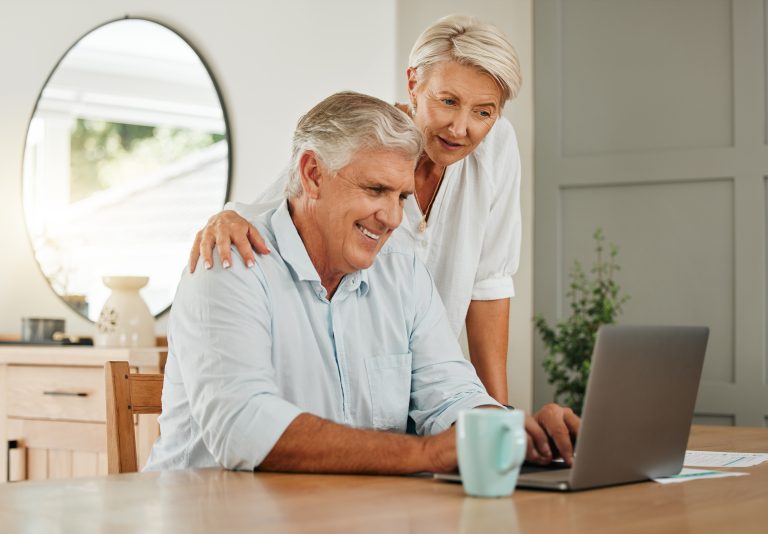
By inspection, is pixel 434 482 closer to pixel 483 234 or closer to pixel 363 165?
pixel 363 165

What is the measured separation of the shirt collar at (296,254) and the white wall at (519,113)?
1.98 m

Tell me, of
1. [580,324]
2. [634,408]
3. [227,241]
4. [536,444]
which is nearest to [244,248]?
[227,241]

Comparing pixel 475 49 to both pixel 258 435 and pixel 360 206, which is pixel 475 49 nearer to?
pixel 360 206

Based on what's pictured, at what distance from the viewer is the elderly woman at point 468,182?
6.66ft

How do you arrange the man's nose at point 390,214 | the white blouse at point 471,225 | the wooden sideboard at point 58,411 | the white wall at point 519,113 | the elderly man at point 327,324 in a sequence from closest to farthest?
1. the elderly man at point 327,324
2. the man's nose at point 390,214
3. the white blouse at point 471,225
4. the wooden sideboard at point 58,411
5. the white wall at point 519,113

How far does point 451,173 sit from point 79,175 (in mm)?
1943

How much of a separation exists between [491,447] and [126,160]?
285 cm

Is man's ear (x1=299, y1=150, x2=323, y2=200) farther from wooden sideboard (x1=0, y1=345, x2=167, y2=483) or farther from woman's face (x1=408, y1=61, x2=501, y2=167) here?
wooden sideboard (x1=0, y1=345, x2=167, y2=483)

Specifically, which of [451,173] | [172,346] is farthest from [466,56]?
[172,346]

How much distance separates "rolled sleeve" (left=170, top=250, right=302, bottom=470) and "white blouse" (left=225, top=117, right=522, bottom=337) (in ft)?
2.47

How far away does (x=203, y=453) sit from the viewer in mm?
1605

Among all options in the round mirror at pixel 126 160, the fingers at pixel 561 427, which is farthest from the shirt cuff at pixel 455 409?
the round mirror at pixel 126 160

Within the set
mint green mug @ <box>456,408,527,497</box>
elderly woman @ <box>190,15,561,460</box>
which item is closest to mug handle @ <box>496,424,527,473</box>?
mint green mug @ <box>456,408,527,497</box>

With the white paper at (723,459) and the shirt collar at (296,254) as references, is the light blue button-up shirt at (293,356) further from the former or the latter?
the white paper at (723,459)
